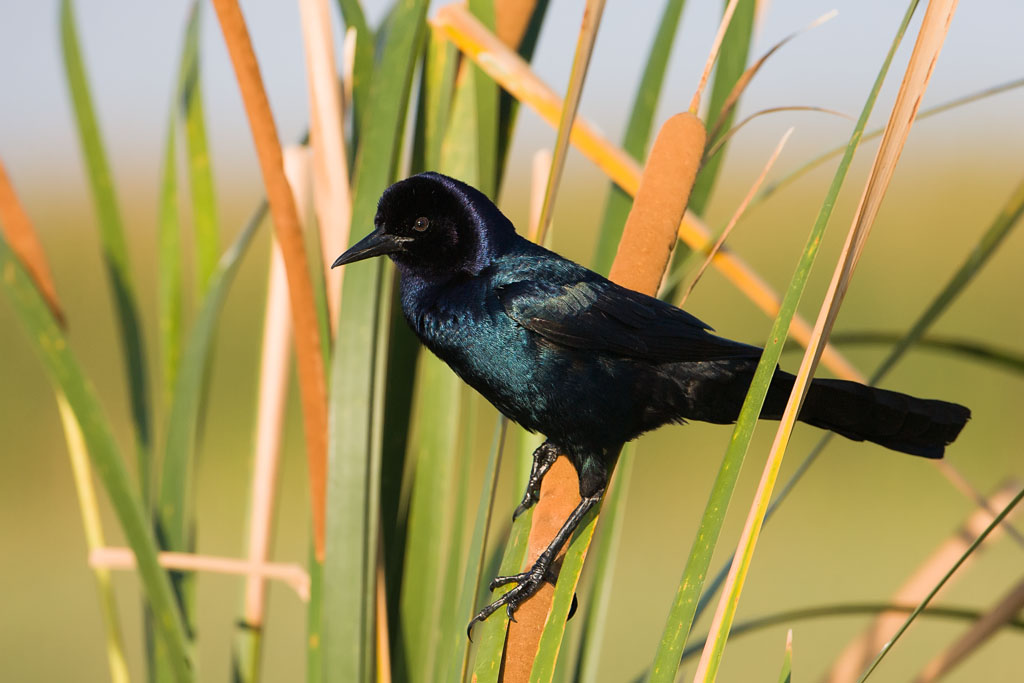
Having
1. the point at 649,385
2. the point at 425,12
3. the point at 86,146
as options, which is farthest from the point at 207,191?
the point at 649,385

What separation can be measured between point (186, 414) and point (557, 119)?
455 millimetres

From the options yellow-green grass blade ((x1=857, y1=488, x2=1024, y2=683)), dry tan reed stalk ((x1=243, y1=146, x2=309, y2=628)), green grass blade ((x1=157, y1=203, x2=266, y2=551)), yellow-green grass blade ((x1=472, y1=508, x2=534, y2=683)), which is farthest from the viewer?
dry tan reed stalk ((x1=243, y1=146, x2=309, y2=628))

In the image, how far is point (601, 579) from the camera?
0.86 m

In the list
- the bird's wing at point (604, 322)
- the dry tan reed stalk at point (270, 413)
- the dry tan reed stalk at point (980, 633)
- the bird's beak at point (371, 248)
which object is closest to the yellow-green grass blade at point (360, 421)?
the bird's beak at point (371, 248)

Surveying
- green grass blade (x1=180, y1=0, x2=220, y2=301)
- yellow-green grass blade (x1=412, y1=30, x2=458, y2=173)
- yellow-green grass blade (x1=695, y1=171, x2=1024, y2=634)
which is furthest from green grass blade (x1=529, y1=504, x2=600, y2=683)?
green grass blade (x1=180, y1=0, x2=220, y2=301)

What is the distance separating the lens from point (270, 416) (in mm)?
985

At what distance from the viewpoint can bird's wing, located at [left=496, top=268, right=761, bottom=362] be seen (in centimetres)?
78

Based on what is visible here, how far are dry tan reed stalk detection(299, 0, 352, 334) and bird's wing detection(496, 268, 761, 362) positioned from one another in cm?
16

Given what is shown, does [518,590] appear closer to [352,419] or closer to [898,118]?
[352,419]

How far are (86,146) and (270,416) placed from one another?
1.11 feet

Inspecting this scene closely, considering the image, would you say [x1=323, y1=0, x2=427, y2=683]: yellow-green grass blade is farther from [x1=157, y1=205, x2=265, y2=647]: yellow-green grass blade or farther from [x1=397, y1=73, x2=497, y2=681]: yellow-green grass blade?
[x1=157, y1=205, x2=265, y2=647]: yellow-green grass blade

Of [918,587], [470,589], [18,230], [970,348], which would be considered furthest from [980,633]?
[18,230]

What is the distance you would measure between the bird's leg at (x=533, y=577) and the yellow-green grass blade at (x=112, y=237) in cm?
46

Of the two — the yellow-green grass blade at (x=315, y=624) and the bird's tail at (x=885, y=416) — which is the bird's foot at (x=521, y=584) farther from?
the bird's tail at (x=885, y=416)
